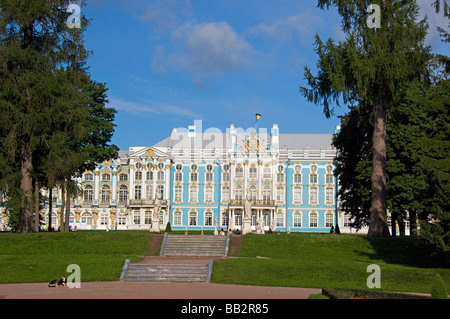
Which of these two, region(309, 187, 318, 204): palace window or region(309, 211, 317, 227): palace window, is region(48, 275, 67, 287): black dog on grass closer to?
region(309, 211, 317, 227): palace window

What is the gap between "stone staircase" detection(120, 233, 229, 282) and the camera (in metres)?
22.2

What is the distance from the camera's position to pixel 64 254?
27859 millimetres

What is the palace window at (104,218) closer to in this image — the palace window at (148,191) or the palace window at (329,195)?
the palace window at (148,191)

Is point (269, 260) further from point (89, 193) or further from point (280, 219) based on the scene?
point (89, 193)

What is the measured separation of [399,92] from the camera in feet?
91.9

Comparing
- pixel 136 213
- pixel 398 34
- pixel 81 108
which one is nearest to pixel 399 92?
pixel 398 34

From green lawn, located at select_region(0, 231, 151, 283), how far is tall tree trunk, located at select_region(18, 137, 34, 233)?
3.83 ft

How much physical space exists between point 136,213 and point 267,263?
47107mm

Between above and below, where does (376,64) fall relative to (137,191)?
above

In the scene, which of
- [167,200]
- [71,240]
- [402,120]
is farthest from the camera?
[167,200]

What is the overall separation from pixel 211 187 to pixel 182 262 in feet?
146

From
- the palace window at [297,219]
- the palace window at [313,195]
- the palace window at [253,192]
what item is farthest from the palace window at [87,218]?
the palace window at [313,195]

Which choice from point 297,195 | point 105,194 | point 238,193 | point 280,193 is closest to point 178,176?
point 238,193

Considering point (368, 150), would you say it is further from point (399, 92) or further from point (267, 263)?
point (267, 263)
